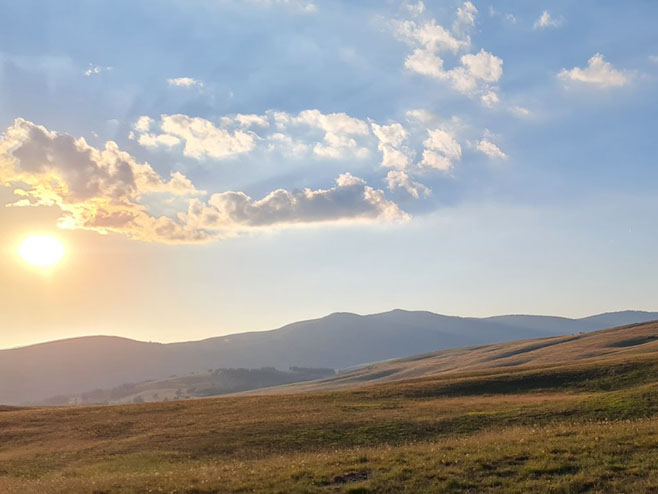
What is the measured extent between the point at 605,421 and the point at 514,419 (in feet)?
21.2

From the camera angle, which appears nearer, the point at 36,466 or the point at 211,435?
the point at 36,466

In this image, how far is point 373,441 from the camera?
35875 millimetres

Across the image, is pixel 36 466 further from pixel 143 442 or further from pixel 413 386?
pixel 413 386

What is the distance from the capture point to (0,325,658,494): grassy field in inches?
837

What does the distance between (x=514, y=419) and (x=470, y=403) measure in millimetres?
12467

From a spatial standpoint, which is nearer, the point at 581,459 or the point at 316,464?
the point at 581,459

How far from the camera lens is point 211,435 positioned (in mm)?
41219

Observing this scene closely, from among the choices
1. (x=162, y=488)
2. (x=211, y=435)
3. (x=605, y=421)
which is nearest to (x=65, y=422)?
(x=211, y=435)

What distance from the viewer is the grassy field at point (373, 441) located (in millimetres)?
21266

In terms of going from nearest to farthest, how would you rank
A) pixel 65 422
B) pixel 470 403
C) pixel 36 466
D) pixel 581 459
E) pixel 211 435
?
pixel 581 459 < pixel 36 466 < pixel 211 435 < pixel 470 403 < pixel 65 422

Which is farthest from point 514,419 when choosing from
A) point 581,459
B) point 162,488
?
point 162,488

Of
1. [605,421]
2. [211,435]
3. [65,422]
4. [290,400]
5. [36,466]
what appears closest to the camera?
[605,421]

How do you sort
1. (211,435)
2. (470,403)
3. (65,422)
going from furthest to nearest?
1. (65,422)
2. (470,403)
3. (211,435)

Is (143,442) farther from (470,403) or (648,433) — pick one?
(648,433)
